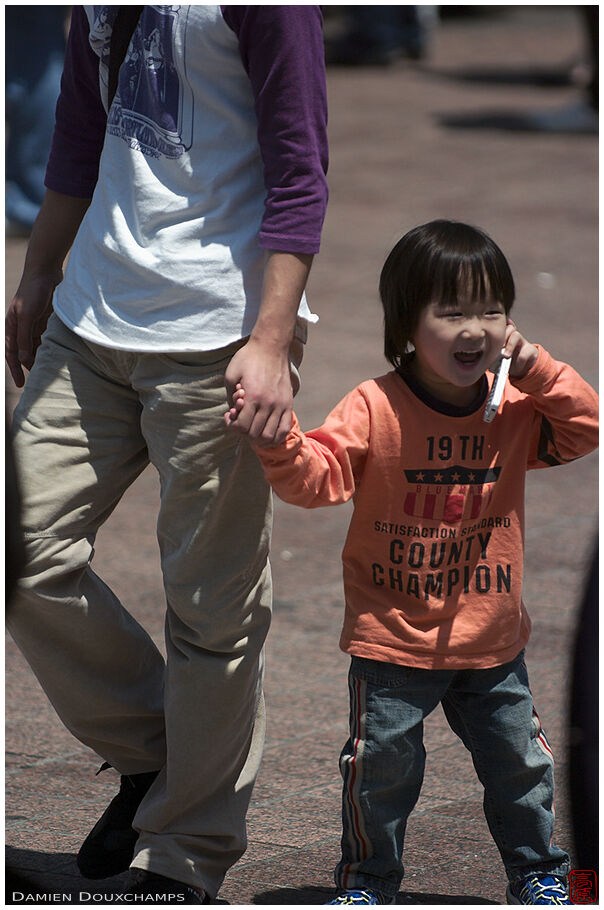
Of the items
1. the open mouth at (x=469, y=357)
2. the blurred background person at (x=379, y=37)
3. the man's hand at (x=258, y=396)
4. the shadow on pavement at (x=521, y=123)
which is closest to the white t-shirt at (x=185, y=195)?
the man's hand at (x=258, y=396)

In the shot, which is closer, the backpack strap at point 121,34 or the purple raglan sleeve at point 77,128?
the backpack strap at point 121,34

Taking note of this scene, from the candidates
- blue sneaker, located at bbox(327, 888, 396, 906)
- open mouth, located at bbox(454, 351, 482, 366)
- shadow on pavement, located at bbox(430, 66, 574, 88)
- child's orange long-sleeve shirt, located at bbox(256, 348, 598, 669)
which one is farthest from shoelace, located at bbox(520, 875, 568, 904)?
shadow on pavement, located at bbox(430, 66, 574, 88)

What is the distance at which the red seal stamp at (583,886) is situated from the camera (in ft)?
8.32

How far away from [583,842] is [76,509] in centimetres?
110

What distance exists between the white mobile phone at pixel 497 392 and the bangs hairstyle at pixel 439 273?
126 millimetres

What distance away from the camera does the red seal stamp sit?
8.32 ft

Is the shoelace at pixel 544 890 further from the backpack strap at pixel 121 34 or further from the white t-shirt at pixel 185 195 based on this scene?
the backpack strap at pixel 121 34

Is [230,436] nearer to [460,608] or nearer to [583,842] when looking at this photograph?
[460,608]

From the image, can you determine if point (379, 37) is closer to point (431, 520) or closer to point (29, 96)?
point (29, 96)

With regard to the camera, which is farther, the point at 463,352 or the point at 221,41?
the point at 463,352

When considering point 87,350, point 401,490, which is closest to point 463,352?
point 401,490

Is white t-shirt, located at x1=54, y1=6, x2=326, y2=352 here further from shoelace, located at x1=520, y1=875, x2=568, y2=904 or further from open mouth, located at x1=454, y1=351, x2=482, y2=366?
shoelace, located at x1=520, y1=875, x2=568, y2=904

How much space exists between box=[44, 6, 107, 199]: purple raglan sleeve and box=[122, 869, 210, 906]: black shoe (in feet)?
4.47

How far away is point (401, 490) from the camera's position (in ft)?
8.57
